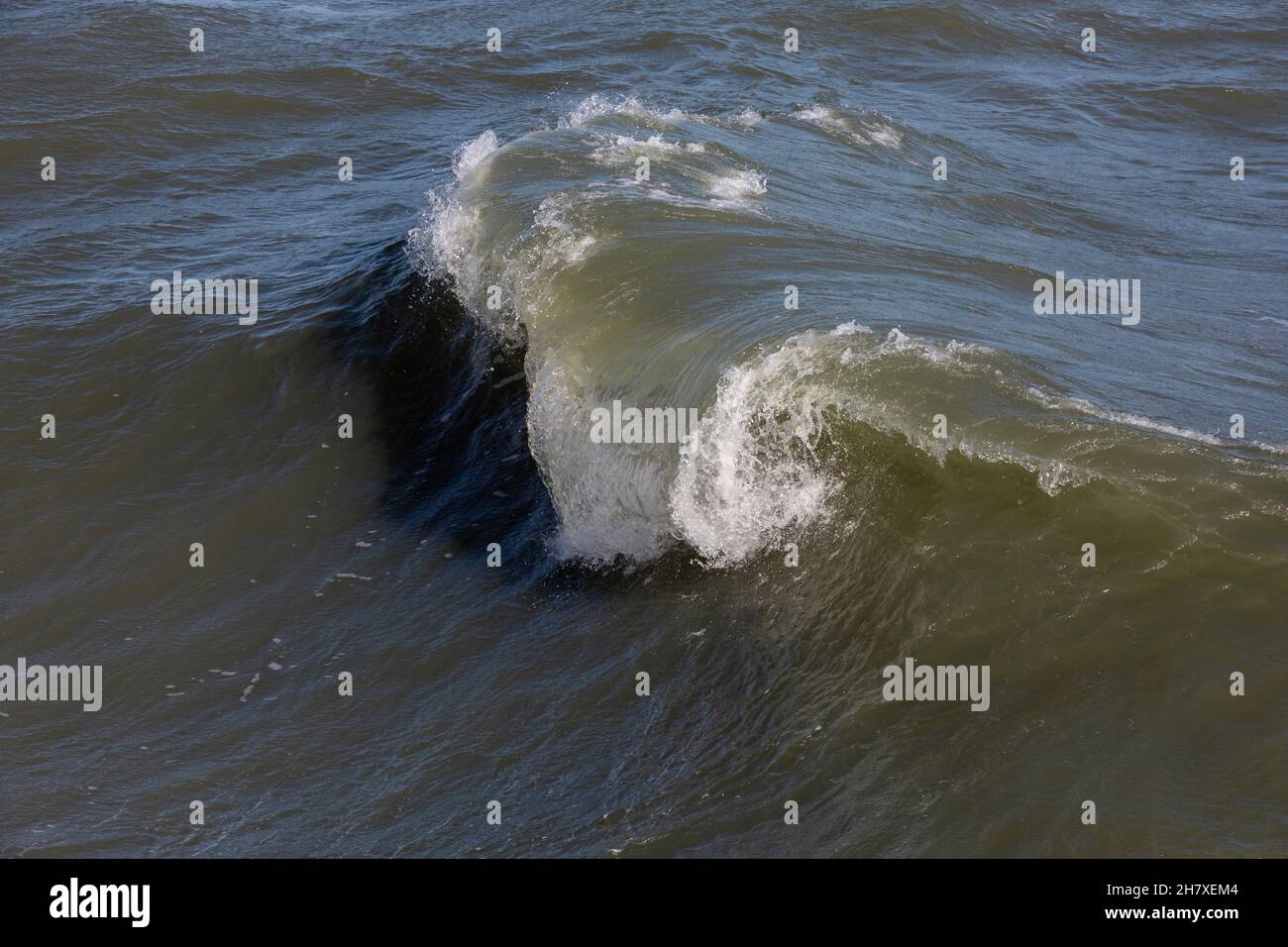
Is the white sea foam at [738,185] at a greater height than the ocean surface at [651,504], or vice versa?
the white sea foam at [738,185]

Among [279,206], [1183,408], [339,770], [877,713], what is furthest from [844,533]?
[279,206]

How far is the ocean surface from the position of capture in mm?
6281

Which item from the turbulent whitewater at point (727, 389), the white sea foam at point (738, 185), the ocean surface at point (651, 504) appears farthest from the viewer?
the white sea foam at point (738, 185)

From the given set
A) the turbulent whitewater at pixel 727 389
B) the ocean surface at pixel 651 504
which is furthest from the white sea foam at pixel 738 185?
the turbulent whitewater at pixel 727 389

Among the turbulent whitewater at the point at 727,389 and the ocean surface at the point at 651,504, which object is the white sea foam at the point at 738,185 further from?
the turbulent whitewater at the point at 727,389

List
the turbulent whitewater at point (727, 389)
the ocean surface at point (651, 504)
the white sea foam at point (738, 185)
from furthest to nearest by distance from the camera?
1. the white sea foam at point (738, 185)
2. the turbulent whitewater at point (727, 389)
3. the ocean surface at point (651, 504)

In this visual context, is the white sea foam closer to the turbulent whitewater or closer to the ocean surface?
the ocean surface

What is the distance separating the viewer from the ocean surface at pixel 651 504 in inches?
247

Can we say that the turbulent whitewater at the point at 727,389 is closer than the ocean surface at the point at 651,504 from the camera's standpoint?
No

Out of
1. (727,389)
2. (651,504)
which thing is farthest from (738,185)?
(651,504)

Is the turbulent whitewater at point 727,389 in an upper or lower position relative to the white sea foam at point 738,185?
lower

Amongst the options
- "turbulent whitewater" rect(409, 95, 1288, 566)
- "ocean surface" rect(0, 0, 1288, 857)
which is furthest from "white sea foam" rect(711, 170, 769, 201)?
"turbulent whitewater" rect(409, 95, 1288, 566)

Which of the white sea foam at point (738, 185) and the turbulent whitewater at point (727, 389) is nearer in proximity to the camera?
the turbulent whitewater at point (727, 389)

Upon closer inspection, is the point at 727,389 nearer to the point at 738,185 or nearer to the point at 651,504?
the point at 651,504
